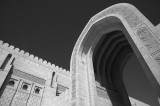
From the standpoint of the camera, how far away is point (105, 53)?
655cm

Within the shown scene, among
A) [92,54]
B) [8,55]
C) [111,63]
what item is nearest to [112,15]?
[92,54]

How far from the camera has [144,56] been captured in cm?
283

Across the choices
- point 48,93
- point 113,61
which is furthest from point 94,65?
point 48,93

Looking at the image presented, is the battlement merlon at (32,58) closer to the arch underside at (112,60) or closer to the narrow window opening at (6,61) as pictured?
the narrow window opening at (6,61)

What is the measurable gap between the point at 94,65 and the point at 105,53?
890 millimetres

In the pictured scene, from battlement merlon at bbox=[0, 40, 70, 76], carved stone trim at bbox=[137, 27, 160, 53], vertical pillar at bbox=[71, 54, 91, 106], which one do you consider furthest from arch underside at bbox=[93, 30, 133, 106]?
battlement merlon at bbox=[0, 40, 70, 76]

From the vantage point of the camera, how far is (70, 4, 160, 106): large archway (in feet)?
13.2

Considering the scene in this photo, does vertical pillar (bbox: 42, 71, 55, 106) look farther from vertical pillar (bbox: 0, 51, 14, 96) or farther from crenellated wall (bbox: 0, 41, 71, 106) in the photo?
vertical pillar (bbox: 0, 51, 14, 96)

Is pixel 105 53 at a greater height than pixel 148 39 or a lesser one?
greater

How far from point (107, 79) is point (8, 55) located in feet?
28.6

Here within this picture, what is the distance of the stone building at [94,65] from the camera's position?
3117 mm

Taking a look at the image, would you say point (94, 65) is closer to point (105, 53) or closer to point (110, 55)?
point (105, 53)

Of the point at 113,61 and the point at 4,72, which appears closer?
the point at 113,61

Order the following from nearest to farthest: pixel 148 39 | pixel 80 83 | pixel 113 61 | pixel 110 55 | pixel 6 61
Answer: pixel 148 39, pixel 80 83, pixel 110 55, pixel 113 61, pixel 6 61
